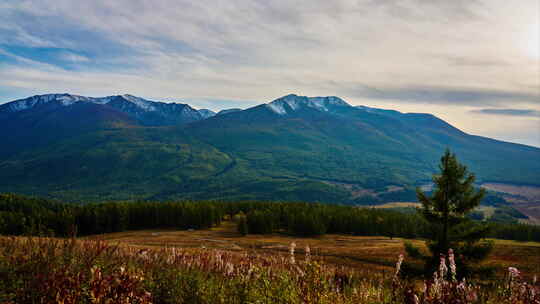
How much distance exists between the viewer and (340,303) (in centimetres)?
629

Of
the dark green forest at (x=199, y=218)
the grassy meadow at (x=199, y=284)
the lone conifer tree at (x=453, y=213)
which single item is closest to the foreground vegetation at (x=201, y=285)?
the grassy meadow at (x=199, y=284)

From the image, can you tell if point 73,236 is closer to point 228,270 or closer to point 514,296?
point 228,270

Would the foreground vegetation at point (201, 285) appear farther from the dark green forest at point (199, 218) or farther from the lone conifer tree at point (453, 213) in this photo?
the dark green forest at point (199, 218)

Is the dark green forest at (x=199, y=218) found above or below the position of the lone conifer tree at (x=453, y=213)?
below

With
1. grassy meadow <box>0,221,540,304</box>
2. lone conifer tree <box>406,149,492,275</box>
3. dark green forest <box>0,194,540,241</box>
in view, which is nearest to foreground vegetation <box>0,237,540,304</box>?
grassy meadow <box>0,221,540,304</box>

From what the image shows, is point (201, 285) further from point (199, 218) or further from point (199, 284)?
point (199, 218)

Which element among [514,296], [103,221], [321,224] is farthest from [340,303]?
[103,221]

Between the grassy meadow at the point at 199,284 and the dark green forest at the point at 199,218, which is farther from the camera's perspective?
the dark green forest at the point at 199,218

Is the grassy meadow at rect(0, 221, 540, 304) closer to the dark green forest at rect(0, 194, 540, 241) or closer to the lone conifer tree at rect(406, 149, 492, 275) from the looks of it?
the lone conifer tree at rect(406, 149, 492, 275)

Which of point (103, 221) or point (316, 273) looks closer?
point (316, 273)

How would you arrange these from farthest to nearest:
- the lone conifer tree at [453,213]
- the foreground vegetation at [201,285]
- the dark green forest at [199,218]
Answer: the dark green forest at [199,218] → the lone conifer tree at [453,213] → the foreground vegetation at [201,285]

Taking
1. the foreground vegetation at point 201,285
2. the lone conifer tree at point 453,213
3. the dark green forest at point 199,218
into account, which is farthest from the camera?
the dark green forest at point 199,218

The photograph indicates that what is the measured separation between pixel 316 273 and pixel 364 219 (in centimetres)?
11910

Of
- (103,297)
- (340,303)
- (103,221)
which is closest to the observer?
(103,297)
